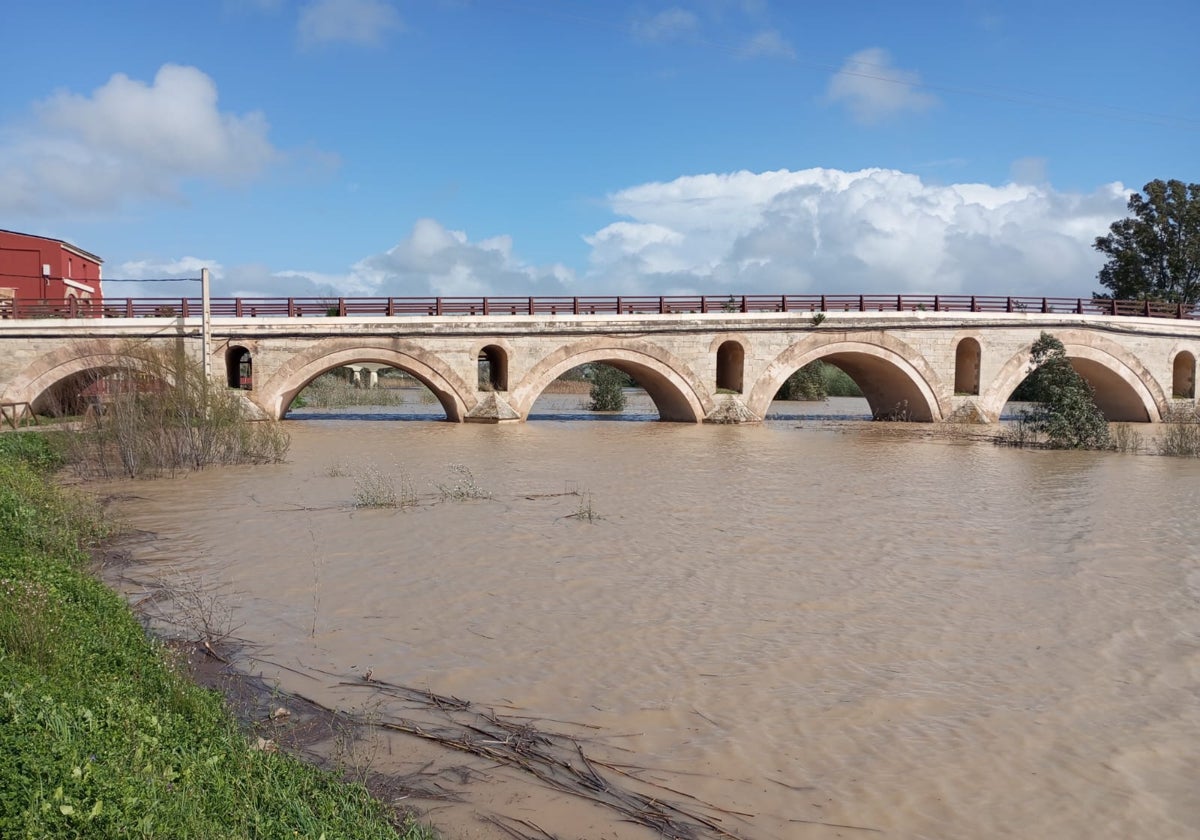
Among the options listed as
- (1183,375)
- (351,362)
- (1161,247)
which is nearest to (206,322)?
(351,362)

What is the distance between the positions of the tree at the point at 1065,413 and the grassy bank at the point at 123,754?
22272 millimetres

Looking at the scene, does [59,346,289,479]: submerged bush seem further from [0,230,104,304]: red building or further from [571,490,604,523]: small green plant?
[0,230,104,304]: red building

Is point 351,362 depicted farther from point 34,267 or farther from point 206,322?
point 34,267

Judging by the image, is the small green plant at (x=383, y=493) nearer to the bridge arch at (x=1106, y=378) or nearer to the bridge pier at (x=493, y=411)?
the bridge pier at (x=493, y=411)

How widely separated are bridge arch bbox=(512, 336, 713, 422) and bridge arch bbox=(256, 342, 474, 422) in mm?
1790

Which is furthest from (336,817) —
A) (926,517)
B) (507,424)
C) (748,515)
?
(507,424)

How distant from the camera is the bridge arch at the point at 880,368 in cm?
2945

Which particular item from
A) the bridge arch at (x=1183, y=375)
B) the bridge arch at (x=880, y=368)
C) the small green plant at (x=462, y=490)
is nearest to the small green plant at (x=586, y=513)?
the small green plant at (x=462, y=490)

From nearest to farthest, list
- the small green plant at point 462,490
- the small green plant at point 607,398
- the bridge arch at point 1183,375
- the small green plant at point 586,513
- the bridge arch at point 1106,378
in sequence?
1. the small green plant at point 586,513
2. the small green plant at point 462,490
3. the bridge arch at point 1106,378
4. the bridge arch at point 1183,375
5. the small green plant at point 607,398

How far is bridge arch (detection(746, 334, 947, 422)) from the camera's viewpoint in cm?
2945

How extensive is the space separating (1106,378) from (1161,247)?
17706mm

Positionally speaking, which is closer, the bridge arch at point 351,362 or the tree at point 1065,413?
the tree at point 1065,413

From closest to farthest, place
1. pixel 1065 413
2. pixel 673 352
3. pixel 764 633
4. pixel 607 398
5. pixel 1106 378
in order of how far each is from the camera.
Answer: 1. pixel 764 633
2. pixel 1065 413
3. pixel 673 352
4. pixel 1106 378
5. pixel 607 398

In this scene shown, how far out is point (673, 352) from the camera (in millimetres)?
28625
